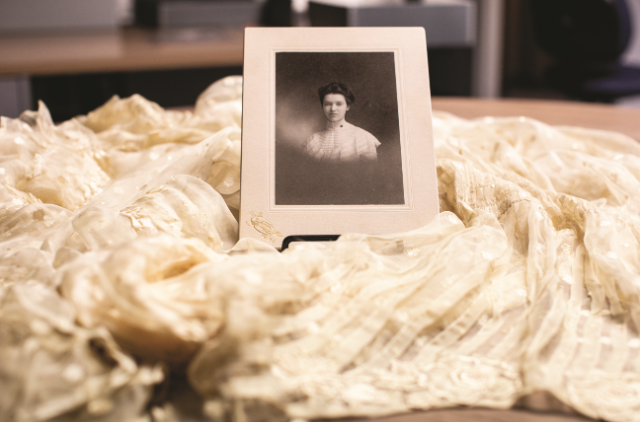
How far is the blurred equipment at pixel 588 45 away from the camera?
7.44ft

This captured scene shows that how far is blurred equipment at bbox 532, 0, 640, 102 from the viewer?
→ 2.27 meters

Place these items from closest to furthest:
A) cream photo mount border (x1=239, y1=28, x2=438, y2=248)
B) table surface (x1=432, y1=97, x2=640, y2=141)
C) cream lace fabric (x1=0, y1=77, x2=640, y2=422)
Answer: cream lace fabric (x1=0, y1=77, x2=640, y2=422) < cream photo mount border (x1=239, y1=28, x2=438, y2=248) < table surface (x1=432, y1=97, x2=640, y2=141)

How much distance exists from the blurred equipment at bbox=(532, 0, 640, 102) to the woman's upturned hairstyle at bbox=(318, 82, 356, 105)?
1.94 meters

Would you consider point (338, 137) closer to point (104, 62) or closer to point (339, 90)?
point (339, 90)

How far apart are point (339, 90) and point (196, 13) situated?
2.25 m

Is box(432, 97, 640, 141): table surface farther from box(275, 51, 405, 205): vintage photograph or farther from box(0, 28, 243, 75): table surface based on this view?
box(0, 28, 243, 75): table surface

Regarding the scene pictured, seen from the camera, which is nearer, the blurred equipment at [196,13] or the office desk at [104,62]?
the office desk at [104,62]

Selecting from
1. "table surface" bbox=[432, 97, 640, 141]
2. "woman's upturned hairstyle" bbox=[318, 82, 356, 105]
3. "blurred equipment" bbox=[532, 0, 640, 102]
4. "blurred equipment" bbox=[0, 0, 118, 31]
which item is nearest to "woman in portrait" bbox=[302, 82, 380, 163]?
"woman's upturned hairstyle" bbox=[318, 82, 356, 105]

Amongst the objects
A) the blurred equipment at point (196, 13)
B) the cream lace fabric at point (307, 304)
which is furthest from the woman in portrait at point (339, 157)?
the blurred equipment at point (196, 13)

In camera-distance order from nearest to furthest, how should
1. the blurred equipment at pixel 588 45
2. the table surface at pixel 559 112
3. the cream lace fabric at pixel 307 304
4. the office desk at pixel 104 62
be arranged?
the cream lace fabric at pixel 307 304 < the table surface at pixel 559 112 < the office desk at pixel 104 62 < the blurred equipment at pixel 588 45

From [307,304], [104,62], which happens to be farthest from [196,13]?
[307,304]

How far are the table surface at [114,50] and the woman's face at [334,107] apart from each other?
56.8 inches

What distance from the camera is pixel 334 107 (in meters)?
0.75

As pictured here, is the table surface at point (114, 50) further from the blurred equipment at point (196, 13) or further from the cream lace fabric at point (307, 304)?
the cream lace fabric at point (307, 304)
